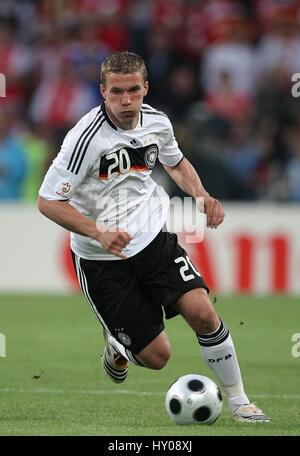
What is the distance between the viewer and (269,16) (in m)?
17.8

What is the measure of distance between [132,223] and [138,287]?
41cm

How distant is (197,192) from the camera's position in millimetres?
7461

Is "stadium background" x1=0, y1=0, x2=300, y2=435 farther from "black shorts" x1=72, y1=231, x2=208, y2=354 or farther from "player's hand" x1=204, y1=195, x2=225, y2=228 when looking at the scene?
"player's hand" x1=204, y1=195, x2=225, y2=228

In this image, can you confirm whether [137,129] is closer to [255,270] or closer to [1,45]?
[255,270]

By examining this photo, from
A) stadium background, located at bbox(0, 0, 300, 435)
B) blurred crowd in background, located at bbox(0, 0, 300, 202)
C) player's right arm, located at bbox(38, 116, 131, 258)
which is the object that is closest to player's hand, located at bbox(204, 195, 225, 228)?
player's right arm, located at bbox(38, 116, 131, 258)

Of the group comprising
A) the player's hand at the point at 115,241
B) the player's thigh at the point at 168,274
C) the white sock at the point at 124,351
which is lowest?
the white sock at the point at 124,351

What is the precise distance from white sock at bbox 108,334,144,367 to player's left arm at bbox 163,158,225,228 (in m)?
1.04

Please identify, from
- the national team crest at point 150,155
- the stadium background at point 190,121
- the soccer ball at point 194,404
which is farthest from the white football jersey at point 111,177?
the stadium background at point 190,121

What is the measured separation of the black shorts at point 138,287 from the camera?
23.6ft

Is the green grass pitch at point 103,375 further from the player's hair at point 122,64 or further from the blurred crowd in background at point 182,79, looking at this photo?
the blurred crowd in background at point 182,79

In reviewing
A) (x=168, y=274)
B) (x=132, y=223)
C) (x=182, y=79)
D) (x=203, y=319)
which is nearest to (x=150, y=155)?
(x=132, y=223)

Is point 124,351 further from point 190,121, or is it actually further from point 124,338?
point 190,121

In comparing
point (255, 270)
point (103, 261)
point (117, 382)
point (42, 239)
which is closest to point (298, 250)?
point (255, 270)

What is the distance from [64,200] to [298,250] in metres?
8.65
